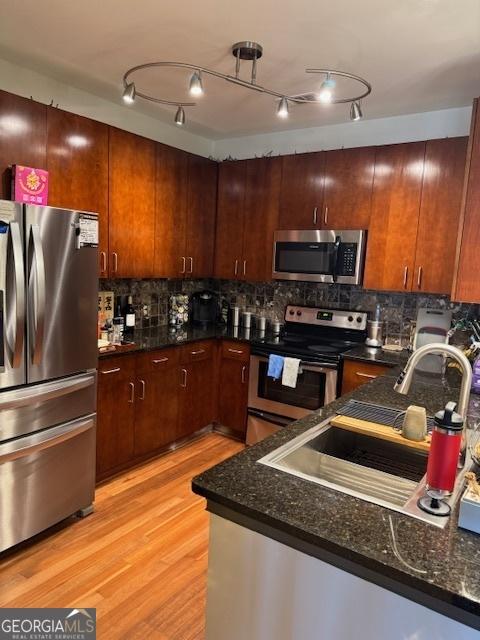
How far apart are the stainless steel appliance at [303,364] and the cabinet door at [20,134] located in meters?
1.97

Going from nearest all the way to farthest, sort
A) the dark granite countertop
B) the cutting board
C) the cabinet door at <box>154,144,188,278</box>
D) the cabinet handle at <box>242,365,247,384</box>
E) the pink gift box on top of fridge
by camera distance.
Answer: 1. the dark granite countertop
2. the cutting board
3. the pink gift box on top of fridge
4. the cabinet door at <box>154,144,188,278</box>
5. the cabinet handle at <box>242,365,247,384</box>

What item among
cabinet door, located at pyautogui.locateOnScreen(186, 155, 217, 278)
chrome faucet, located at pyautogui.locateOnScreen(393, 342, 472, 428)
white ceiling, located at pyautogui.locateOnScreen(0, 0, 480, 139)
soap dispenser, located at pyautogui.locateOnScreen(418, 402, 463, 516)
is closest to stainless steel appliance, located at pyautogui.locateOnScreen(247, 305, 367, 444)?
cabinet door, located at pyautogui.locateOnScreen(186, 155, 217, 278)

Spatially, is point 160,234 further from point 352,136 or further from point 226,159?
point 352,136

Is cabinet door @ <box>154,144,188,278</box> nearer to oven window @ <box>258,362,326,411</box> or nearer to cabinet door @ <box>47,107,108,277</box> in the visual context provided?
cabinet door @ <box>47,107,108,277</box>

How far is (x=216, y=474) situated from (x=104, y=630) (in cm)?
115

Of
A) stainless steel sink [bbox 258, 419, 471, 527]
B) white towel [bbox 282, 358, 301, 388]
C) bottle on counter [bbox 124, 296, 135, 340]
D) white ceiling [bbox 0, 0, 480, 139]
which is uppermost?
white ceiling [bbox 0, 0, 480, 139]

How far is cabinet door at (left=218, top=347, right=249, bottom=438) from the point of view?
3.63 meters

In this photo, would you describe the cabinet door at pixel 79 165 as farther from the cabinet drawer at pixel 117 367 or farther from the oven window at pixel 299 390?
the oven window at pixel 299 390

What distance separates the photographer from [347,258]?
129 inches

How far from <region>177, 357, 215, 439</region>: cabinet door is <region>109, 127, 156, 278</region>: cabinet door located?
33.1 inches

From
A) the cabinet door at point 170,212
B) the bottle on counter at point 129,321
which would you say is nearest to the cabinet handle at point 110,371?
the bottle on counter at point 129,321

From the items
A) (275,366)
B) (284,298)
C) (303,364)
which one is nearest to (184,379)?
(275,366)

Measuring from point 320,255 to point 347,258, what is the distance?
0.21 metres

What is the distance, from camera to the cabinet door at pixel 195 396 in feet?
11.5
